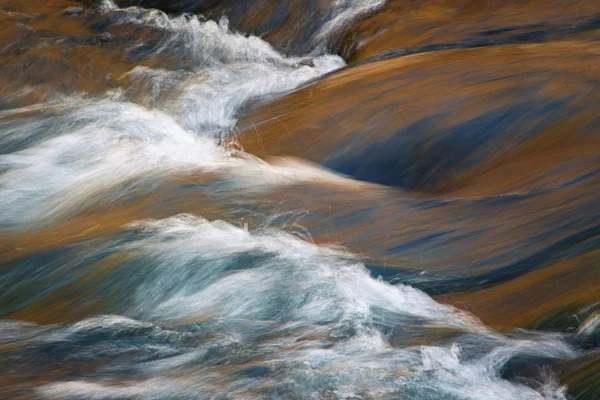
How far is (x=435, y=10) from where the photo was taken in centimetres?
697

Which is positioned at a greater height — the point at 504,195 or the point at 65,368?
the point at 504,195

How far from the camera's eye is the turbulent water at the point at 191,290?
123 inches

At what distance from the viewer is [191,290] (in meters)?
3.89

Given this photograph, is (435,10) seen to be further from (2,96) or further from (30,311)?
(30,311)

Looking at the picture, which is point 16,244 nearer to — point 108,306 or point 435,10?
point 108,306

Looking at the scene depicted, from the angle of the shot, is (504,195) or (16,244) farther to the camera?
(16,244)

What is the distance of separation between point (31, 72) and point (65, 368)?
14.9 ft

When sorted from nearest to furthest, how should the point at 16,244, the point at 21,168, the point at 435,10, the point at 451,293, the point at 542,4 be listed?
the point at 451,293, the point at 16,244, the point at 21,168, the point at 542,4, the point at 435,10

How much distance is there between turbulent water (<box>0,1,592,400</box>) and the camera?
312 centimetres

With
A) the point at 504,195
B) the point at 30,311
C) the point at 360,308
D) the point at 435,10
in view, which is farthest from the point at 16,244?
the point at 435,10

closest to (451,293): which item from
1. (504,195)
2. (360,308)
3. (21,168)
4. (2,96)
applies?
(360,308)

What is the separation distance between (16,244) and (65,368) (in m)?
1.47

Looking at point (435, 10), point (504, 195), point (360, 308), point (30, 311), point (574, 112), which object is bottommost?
point (30, 311)

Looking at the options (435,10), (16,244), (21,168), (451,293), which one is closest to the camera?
(451,293)
